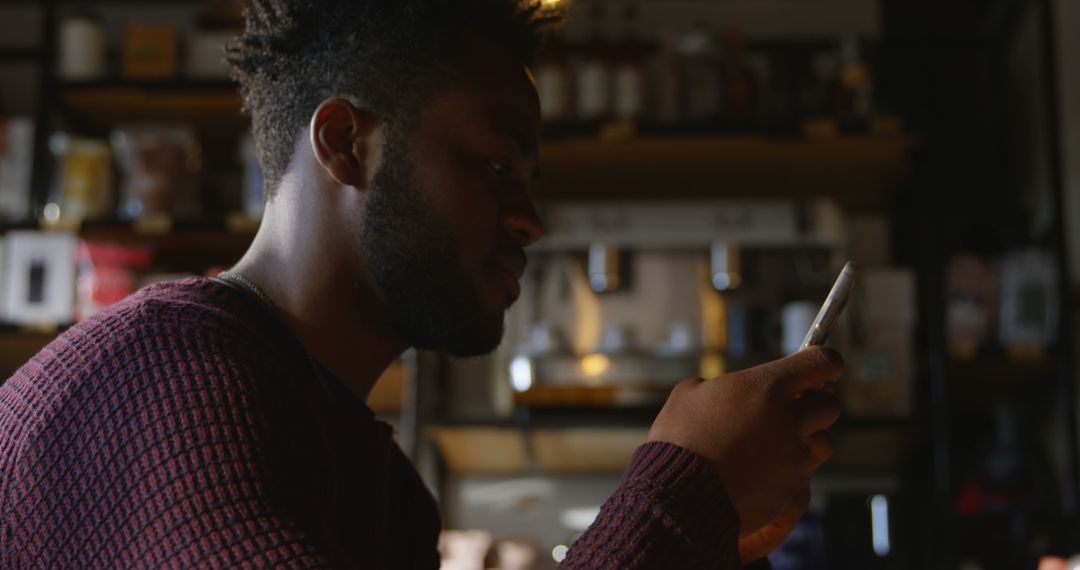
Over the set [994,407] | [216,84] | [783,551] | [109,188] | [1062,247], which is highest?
[216,84]

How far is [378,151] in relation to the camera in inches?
34.1

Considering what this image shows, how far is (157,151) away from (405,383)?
0.82 metres

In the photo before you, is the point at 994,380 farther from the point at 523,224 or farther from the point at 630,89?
the point at 523,224

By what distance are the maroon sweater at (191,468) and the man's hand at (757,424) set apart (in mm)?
15

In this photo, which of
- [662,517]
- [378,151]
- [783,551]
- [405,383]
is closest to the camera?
[662,517]

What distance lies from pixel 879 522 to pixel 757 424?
221cm

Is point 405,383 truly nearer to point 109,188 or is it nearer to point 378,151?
point 109,188

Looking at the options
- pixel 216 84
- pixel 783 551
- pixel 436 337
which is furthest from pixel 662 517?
pixel 216 84

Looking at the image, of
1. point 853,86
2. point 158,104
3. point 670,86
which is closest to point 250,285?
point 670,86

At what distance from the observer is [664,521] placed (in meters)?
0.64

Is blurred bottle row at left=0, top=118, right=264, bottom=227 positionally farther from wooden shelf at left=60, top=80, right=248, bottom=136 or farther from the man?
the man

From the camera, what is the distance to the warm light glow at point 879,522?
108 inches

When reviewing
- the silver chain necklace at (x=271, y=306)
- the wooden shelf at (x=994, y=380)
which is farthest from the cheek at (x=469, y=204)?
the wooden shelf at (x=994, y=380)

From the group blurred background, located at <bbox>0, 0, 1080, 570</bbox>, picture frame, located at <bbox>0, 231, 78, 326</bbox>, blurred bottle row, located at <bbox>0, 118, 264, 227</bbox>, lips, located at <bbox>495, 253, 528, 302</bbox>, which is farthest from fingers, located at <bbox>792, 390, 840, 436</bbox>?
picture frame, located at <bbox>0, 231, 78, 326</bbox>
